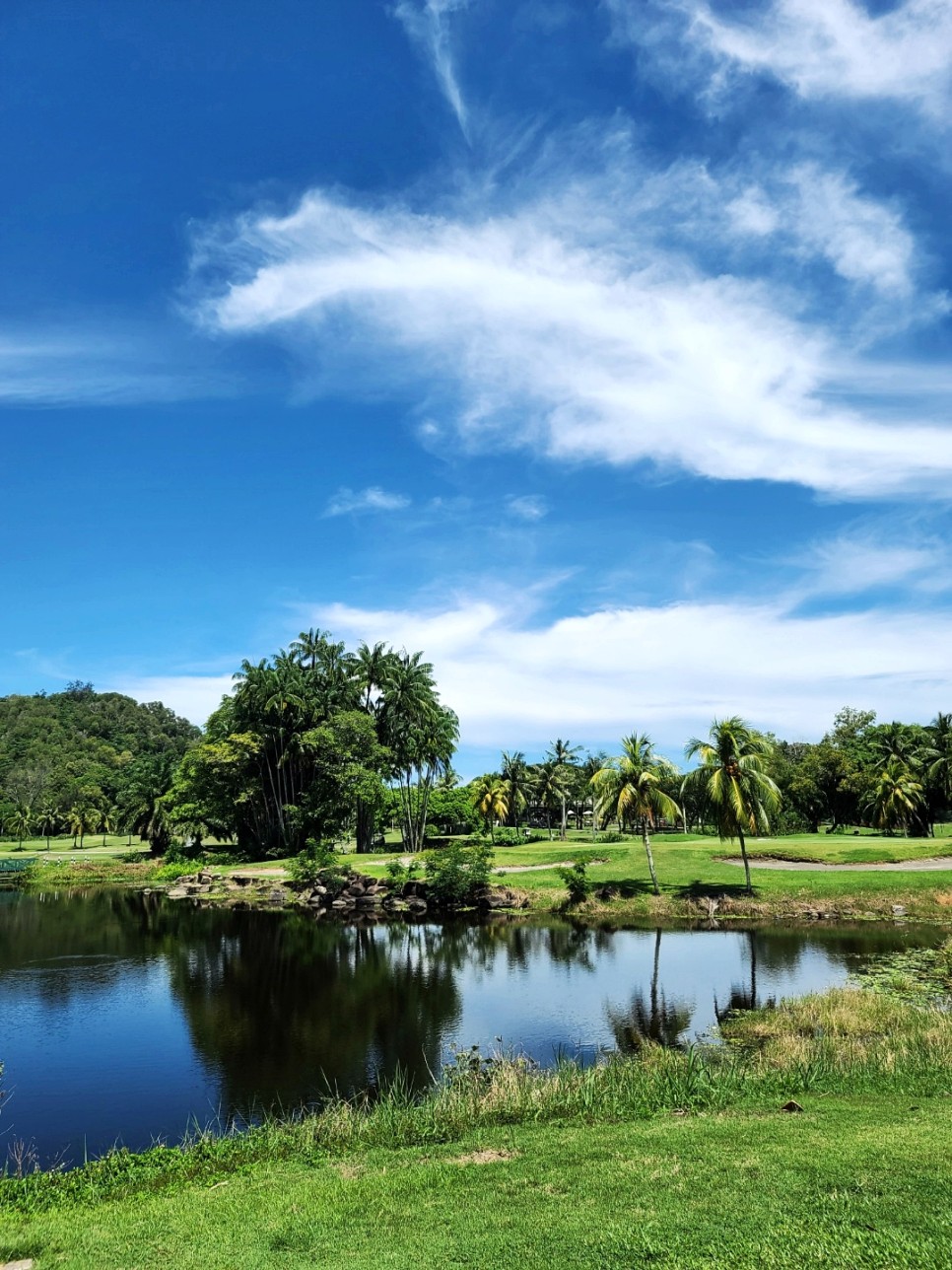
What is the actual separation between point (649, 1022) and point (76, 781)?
5704 inches

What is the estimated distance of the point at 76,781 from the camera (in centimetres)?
14738

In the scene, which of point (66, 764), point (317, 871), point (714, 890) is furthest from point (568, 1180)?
point (66, 764)

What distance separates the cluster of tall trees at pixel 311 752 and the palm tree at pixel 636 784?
117 ft

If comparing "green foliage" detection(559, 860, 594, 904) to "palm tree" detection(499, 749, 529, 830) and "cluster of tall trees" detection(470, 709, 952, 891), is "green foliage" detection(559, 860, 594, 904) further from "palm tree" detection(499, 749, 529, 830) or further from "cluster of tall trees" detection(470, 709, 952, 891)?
"palm tree" detection(499, 749, 529, 830)

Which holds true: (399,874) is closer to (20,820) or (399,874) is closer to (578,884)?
(578,884)

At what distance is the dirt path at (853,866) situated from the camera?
163ft

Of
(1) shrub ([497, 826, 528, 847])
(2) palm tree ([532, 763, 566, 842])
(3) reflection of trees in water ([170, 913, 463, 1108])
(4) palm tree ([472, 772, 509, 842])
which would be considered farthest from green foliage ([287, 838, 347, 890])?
(2) palm tree ([532, 763, 566, 842])

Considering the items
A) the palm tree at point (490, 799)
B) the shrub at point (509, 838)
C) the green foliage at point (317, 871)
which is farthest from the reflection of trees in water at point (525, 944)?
the palm tree at point (490, 799)

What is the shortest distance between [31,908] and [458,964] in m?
43.7

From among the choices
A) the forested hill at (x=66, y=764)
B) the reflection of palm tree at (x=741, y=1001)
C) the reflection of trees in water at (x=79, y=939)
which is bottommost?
the reflection of trees in water at (x=79, y=939)

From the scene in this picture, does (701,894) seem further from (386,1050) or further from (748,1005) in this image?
Answer: (386,1050)

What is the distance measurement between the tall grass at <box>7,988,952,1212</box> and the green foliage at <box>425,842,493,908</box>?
34.5m

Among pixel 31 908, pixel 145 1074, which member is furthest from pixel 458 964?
pixel 31 908

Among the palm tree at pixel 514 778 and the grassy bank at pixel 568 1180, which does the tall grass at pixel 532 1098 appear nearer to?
the grassy bank at pixel 568 1180
